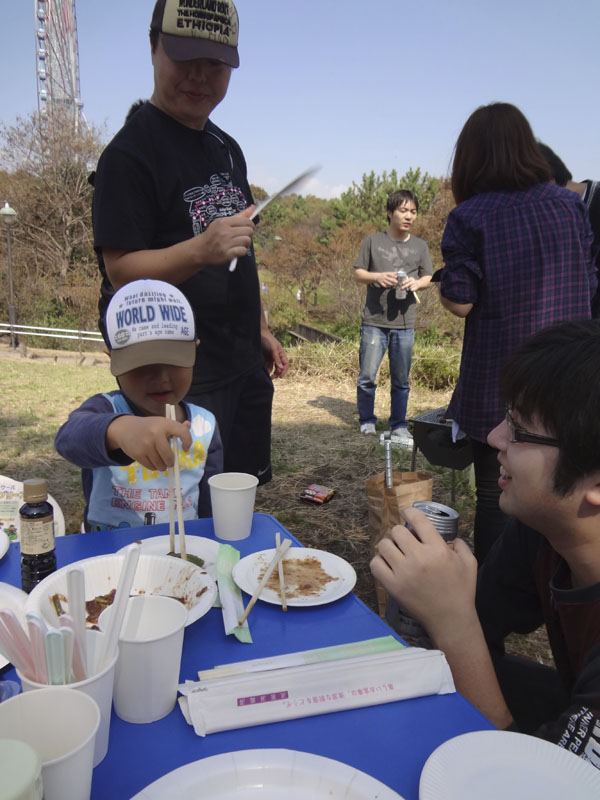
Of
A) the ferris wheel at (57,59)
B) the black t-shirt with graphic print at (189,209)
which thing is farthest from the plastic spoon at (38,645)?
the ferris wheel at (57,59)

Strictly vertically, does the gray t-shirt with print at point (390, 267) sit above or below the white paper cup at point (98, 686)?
above

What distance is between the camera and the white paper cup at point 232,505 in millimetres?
1526

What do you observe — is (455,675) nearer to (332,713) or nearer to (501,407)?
(332,713)

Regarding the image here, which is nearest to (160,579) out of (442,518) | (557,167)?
(442,518)

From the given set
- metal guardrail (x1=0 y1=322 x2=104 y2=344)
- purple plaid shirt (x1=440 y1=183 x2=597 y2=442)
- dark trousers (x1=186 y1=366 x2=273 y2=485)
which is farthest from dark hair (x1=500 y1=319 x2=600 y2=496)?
metal guardrail (x1=0 y1=322 x2=104 y2=344)

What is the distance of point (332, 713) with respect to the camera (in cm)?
89

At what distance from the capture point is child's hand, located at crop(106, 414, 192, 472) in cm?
139

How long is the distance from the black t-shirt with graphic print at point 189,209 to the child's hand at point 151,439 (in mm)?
731

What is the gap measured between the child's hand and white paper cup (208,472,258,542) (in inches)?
7.3

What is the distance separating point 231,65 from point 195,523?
162 cm

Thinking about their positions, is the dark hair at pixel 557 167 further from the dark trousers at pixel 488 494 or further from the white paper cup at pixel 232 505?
the white paper cup at pixel 232 505

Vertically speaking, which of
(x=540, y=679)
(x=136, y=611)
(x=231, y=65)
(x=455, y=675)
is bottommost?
(x=540, y=679)

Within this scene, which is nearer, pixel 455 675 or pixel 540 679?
pixel 455 675

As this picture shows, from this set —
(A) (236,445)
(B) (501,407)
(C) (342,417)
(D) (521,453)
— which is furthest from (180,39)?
(C) (342,417)
